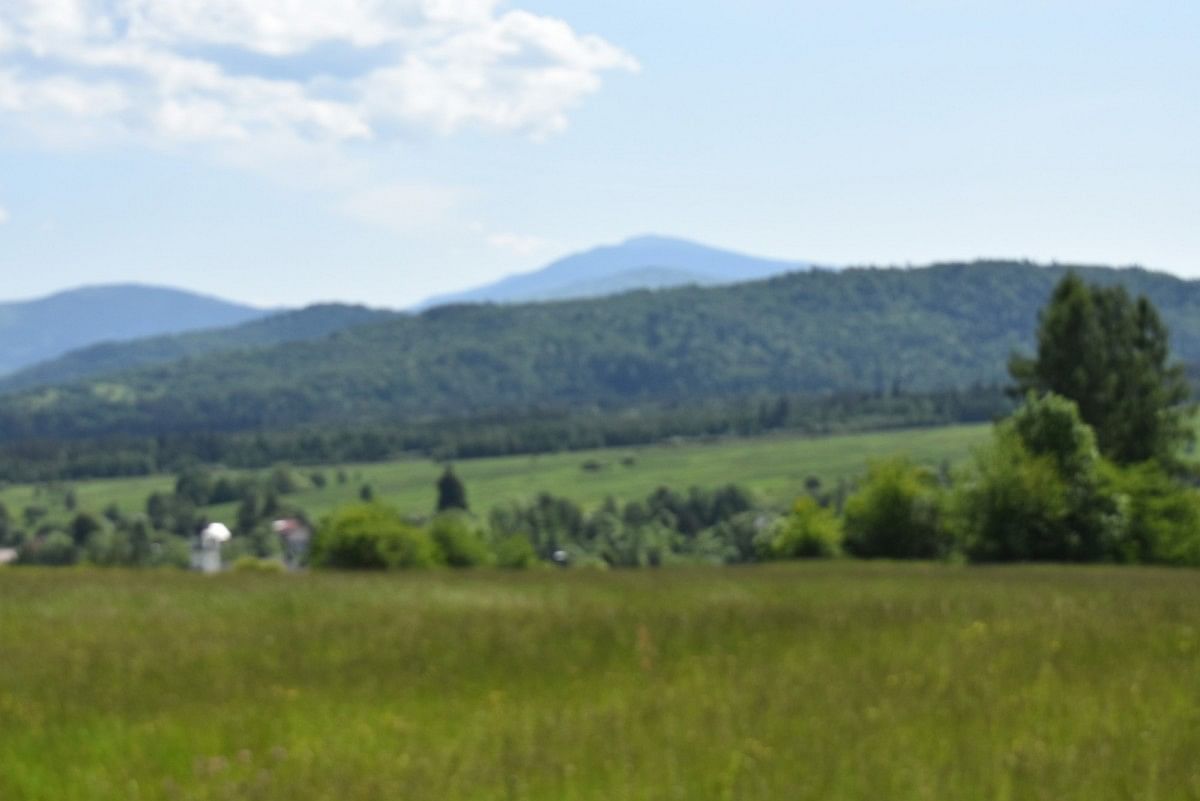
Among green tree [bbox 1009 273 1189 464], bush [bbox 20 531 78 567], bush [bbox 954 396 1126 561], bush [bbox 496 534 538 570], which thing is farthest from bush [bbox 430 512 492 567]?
bush [bbox 20 531 78 567]

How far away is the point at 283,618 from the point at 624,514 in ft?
582

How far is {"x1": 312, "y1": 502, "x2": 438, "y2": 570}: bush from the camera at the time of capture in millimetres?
92812

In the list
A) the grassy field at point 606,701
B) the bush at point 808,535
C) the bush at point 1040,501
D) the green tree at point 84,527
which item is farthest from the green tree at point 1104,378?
the green tree at point 84,527

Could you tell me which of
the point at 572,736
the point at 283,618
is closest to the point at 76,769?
the point at 572,736

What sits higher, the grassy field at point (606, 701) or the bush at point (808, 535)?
the grassy field at point (606, 701)

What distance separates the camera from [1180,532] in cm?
7306

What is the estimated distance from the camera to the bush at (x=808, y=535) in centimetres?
8262

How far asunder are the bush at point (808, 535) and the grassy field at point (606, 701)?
66.5 metres

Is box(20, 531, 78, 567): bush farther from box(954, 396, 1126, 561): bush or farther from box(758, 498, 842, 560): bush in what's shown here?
box(954, 396, 1126, 561): bush

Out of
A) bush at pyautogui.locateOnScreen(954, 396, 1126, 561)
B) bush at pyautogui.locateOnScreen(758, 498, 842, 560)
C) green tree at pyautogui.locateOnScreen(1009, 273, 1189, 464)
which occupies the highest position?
green tree at pyautogui.locateOnScreen(1009, 273, 1189, 464)

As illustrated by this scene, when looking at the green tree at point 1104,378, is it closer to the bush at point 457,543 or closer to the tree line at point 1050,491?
the tree line at point 1050,491

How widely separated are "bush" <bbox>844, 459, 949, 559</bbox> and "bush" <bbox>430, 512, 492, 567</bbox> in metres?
41.2

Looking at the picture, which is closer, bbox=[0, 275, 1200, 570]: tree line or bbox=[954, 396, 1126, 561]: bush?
bbox=[954, 396, 1126, 561]: bush

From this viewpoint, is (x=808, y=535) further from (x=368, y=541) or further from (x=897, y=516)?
(x=368, y=541)
